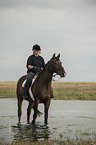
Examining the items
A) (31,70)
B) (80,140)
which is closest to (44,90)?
(31,70)

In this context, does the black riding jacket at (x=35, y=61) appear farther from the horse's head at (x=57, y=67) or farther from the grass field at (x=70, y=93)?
the grass field at (x=70, y=93)

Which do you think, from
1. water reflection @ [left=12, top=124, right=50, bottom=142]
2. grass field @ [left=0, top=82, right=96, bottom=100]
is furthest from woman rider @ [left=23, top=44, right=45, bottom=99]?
grass field @ [left=0, top=82, right=96, bottom=100]

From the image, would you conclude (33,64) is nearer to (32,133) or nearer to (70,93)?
(32,133)

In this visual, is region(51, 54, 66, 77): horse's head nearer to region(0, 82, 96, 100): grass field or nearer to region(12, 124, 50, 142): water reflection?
region(12, 124, 50, 142): water reflection

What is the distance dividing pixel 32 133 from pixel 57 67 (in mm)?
2349

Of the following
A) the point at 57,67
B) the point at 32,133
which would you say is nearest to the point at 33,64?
the point at 57,67

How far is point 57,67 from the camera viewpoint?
31.6 ft

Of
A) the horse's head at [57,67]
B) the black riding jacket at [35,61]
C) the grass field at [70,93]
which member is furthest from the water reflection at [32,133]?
the grass field at [70,93]

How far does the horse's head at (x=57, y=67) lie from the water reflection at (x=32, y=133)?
200 cm

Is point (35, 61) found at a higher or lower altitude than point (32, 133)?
higher

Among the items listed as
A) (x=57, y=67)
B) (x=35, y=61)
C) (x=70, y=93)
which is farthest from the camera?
(x=70, y=93)

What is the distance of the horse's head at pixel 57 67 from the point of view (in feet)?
31.2

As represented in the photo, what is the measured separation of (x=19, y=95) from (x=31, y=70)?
1.54 meters

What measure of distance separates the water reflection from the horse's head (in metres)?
2.00
